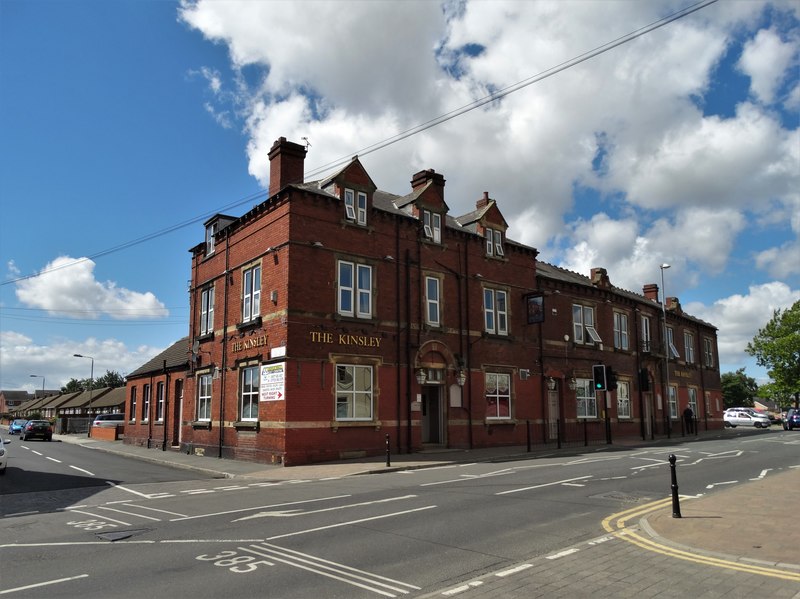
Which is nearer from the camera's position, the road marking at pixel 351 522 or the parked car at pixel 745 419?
the road marking at pixel 351 522

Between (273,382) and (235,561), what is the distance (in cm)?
1401

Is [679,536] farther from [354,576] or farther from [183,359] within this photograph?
[183,359]

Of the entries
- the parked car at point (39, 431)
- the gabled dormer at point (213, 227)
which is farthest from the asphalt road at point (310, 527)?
the parked car at point (39, 431)

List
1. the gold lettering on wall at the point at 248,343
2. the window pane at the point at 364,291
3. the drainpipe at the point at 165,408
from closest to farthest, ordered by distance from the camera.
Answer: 1. the gold lettering on wall at the point at 248,343
2. the window pane at the point at 364,291
3. the drainpipe at the point at 165,408

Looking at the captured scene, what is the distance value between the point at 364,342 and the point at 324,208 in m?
5.32

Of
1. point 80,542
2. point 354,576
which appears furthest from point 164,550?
point 354,576

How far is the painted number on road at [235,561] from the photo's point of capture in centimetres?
730

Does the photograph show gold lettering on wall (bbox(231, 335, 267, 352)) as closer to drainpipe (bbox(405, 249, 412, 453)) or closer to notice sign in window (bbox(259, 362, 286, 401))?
notice sign in window (bbox(259, 362, 286, 401))

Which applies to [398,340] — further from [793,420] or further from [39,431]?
[793,420]

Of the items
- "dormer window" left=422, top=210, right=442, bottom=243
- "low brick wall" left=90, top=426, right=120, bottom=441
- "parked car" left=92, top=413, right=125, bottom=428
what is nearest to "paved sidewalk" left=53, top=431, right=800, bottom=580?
"dormer window" left=422, top=210, right=442, bottom=243

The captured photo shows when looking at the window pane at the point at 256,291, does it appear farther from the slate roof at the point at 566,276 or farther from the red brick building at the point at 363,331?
the slate roof at the point at 566,276

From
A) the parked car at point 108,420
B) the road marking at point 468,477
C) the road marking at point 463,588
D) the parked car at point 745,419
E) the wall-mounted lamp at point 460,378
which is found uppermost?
the wall-mounted lamp at point 460,378

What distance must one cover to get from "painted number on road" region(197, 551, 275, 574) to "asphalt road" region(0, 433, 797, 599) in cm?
4

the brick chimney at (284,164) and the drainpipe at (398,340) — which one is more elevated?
the brick chimney at (284,164)
